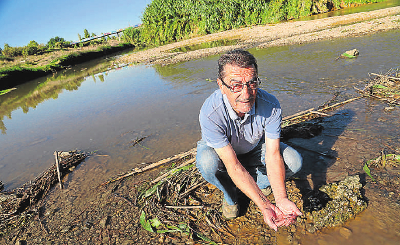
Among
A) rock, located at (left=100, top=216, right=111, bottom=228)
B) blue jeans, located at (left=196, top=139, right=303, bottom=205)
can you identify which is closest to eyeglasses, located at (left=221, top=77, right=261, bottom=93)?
blue jeans, located at (left=196, top=139, right=303, bottom=205)

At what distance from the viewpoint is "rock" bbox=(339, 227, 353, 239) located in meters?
1.80

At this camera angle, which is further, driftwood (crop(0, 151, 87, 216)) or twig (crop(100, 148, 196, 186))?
twig (crop(100, 148, 196, 186))

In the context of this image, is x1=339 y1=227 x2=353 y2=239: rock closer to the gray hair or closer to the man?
the man

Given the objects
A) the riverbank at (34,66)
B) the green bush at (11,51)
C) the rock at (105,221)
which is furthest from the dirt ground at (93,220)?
the green bush at (11,51)

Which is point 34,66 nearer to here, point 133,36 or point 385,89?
point 133,36

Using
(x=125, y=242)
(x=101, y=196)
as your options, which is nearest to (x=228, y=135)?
(x=125, y=242)

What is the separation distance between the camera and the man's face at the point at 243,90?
179cm

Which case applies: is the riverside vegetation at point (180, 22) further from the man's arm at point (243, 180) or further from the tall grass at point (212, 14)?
the man's arm at point (243, 180)

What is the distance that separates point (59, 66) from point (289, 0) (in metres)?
25.8

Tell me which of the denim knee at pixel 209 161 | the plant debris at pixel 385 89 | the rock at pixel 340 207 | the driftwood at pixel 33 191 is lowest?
the driftwood at pixel 33 191

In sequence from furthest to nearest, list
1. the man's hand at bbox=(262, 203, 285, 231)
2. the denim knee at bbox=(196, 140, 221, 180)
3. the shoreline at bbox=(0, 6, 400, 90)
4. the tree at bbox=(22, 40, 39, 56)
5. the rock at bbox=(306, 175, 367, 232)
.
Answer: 1. the tree at bbox=(22, 40, 39, 56)
2. the shoreline at bbox=(0, 6, 400, 90)
3. the denim knee at bbox=(196, 140, 221, 180)
4. the rock at bbox=(306, 175, 367, 232)
5. the man's hand at bbox=(262, 203, 285, 231)

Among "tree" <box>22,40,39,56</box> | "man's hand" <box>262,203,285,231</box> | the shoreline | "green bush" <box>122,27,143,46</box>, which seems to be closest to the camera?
"man's hand" <box>262,203,285,231</box>

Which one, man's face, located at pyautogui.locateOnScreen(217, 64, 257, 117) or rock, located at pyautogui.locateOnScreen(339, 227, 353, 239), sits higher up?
man's face, located at pyautogui.locateOnScreen(217, 64, 257, 117)

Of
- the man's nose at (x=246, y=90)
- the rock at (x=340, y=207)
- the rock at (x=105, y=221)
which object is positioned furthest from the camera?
the rock at (x=105, y=221)
